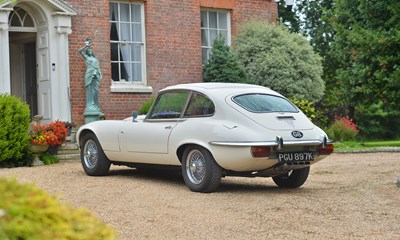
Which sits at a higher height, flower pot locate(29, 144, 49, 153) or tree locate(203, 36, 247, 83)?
tree locate(203, 36, 247, 83)

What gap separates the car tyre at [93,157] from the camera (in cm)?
1127

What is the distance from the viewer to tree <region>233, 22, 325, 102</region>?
18750 mm

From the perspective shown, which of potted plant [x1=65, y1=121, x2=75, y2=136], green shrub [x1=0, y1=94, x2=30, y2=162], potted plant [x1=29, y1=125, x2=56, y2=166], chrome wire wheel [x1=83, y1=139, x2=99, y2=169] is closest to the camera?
chrome wire wheel [x1=83, y1=139, x2=99, y2=169]

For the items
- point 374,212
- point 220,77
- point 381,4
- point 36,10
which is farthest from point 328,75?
point 374,212

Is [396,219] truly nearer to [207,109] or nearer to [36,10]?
[207,109]

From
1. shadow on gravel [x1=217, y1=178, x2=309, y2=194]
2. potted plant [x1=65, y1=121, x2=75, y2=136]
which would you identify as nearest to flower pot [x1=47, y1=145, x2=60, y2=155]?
potted plant [x1=65, y1=121, x2=75, y2=136]

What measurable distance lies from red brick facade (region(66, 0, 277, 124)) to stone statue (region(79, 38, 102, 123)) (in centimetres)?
42

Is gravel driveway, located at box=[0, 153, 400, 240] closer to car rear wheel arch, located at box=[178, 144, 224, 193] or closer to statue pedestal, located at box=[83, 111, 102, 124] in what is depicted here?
car rear wheel arch, located at box=[178, 144, 224, 193]

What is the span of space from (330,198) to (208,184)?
5.13 feet

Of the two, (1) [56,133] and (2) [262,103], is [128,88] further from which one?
(2) [262,103]

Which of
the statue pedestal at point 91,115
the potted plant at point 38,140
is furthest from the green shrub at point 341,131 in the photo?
the potted plant at point 38,140

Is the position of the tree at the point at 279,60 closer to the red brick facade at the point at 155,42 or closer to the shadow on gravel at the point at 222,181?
the red brick facade at the point at 155,42

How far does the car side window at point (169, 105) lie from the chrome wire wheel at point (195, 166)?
0.77 m

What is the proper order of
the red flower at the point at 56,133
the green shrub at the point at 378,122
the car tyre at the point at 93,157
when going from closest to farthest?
the car tyre at the point at 93,157 → the red flower at the point at 56,133 → the green shrub at the point at 378,122
